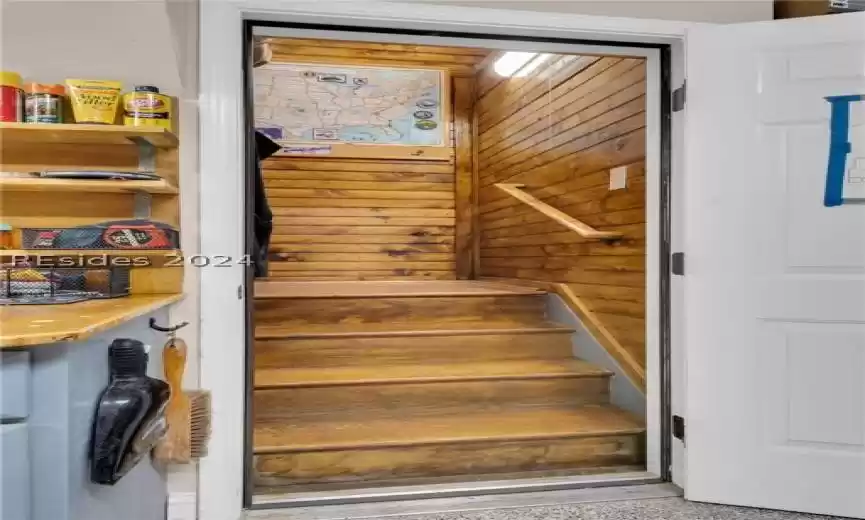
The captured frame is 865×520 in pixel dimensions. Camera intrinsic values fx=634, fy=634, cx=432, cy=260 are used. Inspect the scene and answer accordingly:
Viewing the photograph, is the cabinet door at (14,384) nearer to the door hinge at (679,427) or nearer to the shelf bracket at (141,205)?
the shelf bracket at (141,205)

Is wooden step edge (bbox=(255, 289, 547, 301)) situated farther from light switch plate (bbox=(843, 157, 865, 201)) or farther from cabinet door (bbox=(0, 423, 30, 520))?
cabinet door (bbox=(0, 423, 30, 520))

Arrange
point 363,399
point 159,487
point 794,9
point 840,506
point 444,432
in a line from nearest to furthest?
1. point 159,487
2. point 840,506
3. point 794,9
4. point 444,432
5. point 363,399

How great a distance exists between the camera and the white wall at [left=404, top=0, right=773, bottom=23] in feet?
6.90

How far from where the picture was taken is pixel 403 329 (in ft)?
10.5

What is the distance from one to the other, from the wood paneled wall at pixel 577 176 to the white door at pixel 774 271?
1.93ft

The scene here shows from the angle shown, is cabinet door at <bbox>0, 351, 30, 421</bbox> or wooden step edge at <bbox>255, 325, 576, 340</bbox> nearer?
cabinet door at <bbox>0, 351, 30, 421</bbox>

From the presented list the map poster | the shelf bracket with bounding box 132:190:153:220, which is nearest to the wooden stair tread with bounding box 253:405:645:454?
the shelf bracket with bounding box 132:190:153:220

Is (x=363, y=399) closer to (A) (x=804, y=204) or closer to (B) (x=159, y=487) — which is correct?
(B) (x=159, y=487)

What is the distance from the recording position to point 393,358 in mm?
3088

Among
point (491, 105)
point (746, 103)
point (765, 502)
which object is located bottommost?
point (765, 502)

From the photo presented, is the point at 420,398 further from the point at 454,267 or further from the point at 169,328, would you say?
the point at 454,267

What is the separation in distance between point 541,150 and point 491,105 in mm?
1138

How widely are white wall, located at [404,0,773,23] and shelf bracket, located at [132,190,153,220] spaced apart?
1053 millimetres

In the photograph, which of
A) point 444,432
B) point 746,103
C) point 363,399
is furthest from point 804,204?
Result: point 363,399
